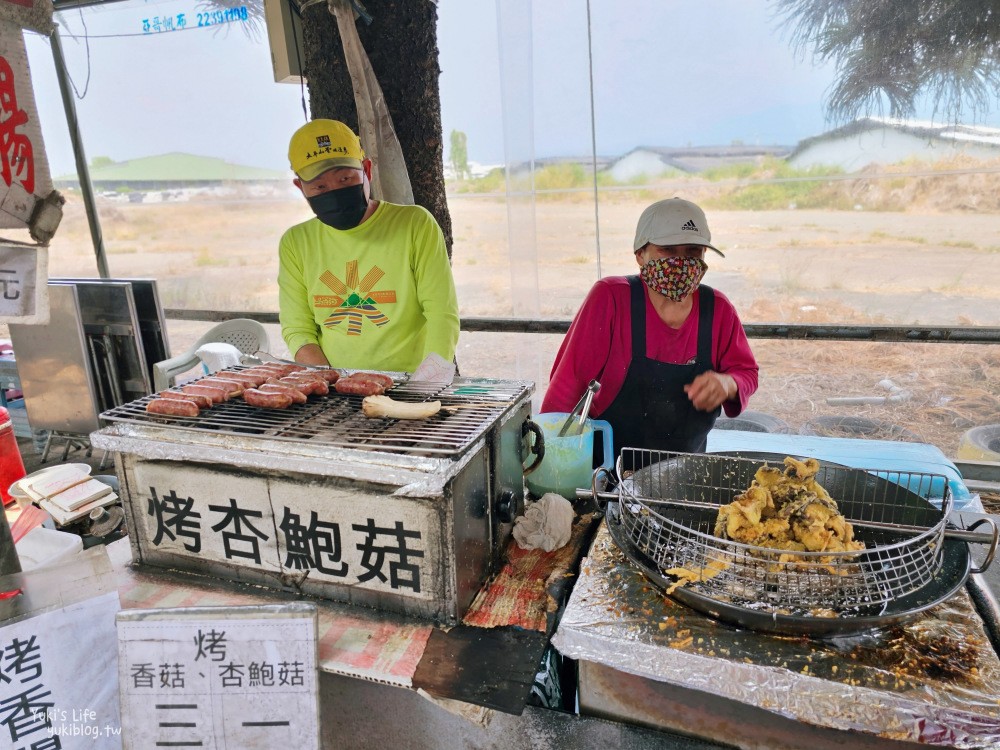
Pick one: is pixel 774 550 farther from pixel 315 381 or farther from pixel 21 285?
pixel 21 285

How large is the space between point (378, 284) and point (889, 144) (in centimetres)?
442

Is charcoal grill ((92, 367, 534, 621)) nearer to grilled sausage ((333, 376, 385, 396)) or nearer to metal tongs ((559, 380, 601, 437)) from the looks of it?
grilled sausage ((333, 376, 385, 396))

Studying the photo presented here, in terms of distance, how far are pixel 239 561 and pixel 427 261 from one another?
2.00 metres

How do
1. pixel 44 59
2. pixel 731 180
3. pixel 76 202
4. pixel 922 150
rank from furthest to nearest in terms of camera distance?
pixel 76 202 < pixel 44 59 < pixel 731 180 < pixel 922 150

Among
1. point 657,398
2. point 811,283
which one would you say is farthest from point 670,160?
point 657,398

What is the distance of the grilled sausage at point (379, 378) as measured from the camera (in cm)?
252

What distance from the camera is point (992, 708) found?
1346 mm

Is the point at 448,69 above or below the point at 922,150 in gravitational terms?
above

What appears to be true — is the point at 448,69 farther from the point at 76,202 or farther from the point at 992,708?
the point at 992,708

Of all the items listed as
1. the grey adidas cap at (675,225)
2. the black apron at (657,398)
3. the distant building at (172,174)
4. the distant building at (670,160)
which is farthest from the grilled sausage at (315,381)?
the distant building at (172,174)

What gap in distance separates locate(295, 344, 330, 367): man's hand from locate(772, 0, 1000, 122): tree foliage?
4.64 meters

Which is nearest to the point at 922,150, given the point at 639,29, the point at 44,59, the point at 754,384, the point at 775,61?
the point at 775,61

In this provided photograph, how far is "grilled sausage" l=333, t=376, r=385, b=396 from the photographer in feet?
8.13

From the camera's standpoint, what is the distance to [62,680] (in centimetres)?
177
